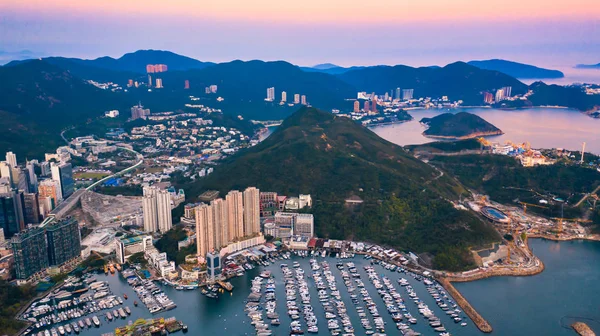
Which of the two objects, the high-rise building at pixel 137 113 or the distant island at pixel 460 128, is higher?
the high-rise building at pixel 137 113

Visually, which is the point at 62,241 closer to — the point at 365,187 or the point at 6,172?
the point at 6,172

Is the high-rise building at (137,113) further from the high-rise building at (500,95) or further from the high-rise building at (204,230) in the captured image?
the high-rise building at (500,95)

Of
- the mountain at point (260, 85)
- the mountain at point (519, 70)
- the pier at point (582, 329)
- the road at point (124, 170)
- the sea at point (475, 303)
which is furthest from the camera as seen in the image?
the mountain at point (519, 70)

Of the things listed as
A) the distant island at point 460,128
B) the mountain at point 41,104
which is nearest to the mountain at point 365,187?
the mountain at point 41,104

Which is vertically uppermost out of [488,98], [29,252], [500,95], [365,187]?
[500,95]

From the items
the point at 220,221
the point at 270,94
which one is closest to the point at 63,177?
the point at 220,221

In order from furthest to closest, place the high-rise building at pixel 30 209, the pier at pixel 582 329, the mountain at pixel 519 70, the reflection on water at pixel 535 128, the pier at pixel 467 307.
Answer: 1. the mountain at pixel 519 70
2. the reflection on water at pixel 535 128
3. the high-rise building at pixel 30 209
4. the pier at pixel 467 307
5. the pier at pixel 582 329

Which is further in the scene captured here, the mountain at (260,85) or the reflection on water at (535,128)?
the mountain at (260,85)

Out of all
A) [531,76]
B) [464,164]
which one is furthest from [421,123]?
[531,76]
